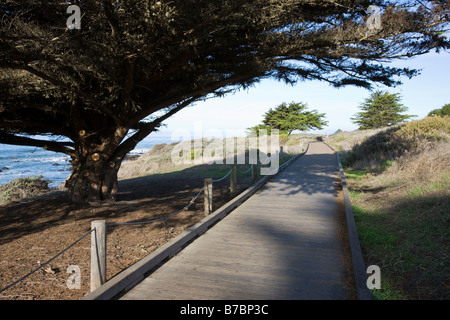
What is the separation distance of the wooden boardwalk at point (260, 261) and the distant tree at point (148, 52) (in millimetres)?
3672

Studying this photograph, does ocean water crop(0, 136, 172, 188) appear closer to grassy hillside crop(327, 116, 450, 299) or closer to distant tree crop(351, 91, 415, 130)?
grassy hillside crop(327, 116, 450, 299)

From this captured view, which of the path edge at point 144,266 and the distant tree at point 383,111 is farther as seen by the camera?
the distant tree at point 383,111

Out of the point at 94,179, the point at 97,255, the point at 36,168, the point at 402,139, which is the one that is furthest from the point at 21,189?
the point at 36,168

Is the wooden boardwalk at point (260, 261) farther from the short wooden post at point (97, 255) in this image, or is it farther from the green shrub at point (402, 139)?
the green shrub at point (402, 139)

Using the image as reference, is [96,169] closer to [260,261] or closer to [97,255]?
[97,255]

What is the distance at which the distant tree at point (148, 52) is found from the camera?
4992 mm

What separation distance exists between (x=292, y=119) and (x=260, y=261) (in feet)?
146

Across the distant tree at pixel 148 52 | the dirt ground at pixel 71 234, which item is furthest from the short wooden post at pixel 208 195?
the distant tree at pixel 148 52

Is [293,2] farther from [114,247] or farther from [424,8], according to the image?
[114,247]

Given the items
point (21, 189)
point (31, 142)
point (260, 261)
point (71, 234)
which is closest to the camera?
point (260, 261)

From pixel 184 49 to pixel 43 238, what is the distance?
486 centimetres

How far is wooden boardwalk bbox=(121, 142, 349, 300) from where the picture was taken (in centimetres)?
346

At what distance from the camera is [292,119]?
154 feet
